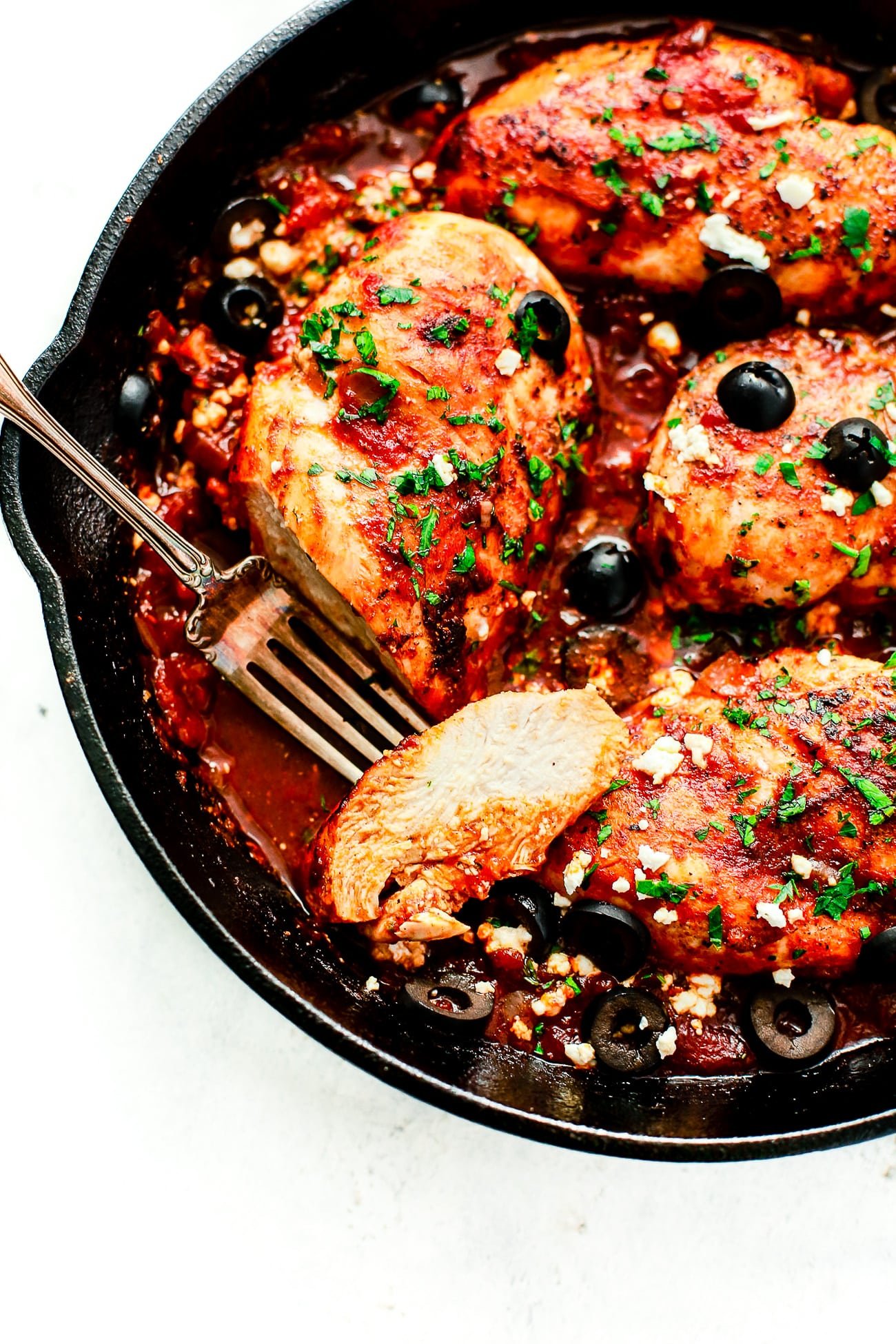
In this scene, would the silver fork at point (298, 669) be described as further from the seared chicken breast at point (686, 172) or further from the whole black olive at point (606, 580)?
the seared chicken breast at point (686, 172)

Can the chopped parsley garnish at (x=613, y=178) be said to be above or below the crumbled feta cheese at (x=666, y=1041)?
above

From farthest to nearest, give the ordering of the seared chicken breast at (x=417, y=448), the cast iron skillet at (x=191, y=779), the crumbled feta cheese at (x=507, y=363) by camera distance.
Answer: the crumbled feta cheese at (x=507, y=363)
the seared chicken breast at (x=417, y=448)
the cast iron skillet at (x=191, y=779)

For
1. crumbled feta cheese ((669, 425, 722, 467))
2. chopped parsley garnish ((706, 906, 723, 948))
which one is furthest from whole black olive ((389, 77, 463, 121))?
chopped parsley garnish ((706, 906, 723, 948))

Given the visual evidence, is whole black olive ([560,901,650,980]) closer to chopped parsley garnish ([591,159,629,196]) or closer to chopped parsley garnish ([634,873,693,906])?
chopped parsley garnish ([634,873,693,906])

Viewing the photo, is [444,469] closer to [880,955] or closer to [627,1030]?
[627,1030]

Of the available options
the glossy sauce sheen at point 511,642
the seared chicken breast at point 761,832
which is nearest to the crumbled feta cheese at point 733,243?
the glossy sauce sheen at point 511,642

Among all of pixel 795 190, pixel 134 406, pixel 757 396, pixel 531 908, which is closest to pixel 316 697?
pixel 531 908

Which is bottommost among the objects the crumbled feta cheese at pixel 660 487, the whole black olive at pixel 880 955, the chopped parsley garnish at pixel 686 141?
Answer: the whole black olive at pixel 880 955
